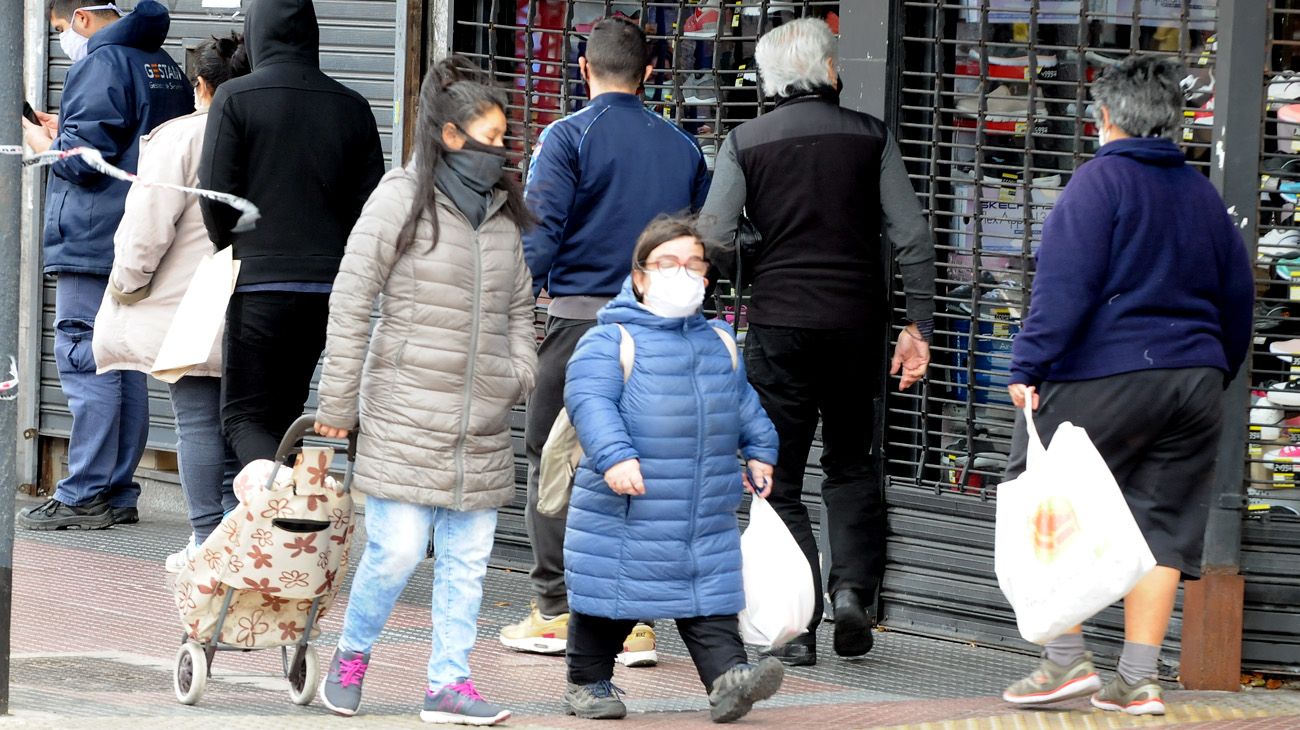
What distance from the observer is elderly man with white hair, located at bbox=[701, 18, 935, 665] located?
20.3ft

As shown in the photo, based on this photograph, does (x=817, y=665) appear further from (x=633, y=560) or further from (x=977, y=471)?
(x=633, y=560)

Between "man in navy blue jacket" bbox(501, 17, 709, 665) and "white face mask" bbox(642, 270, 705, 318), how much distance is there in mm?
909

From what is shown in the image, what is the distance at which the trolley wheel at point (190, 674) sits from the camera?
526cm

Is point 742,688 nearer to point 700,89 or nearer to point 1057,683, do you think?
point 1057,683

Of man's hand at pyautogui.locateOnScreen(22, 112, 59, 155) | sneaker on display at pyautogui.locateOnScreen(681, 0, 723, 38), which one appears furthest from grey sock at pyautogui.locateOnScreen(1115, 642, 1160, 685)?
man's hand at pyautogui.locateOnScreen(22, 112, 59, 155)

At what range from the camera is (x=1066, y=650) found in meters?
5.62

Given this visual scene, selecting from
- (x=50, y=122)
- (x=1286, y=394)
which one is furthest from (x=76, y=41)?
(x=1286, y=394)

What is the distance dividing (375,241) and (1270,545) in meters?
3.17

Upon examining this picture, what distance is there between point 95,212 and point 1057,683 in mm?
4830

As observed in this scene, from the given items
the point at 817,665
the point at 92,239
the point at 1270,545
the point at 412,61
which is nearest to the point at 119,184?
the point at 92,239

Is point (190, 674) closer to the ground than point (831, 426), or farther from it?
closer to the ground

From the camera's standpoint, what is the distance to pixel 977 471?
22.8ft

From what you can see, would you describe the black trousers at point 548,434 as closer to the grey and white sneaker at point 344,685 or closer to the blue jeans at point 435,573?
the blue jeans at point 435,573

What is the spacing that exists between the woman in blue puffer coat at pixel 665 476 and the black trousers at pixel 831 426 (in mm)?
943
